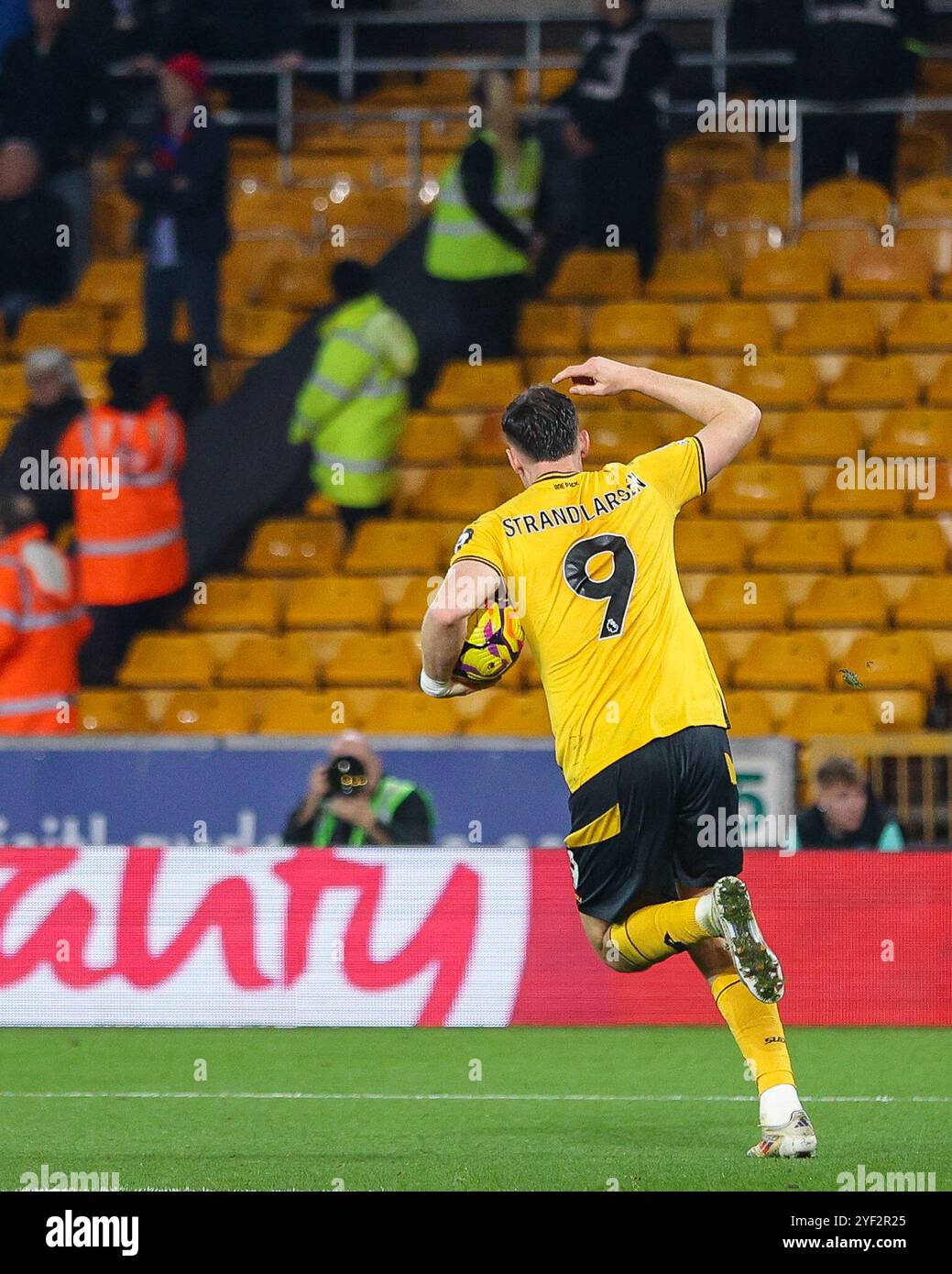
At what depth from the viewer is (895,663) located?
13.4 metres

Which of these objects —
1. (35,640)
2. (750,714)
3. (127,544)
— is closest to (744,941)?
(750,714)

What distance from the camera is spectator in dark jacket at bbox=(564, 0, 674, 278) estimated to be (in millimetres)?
14766

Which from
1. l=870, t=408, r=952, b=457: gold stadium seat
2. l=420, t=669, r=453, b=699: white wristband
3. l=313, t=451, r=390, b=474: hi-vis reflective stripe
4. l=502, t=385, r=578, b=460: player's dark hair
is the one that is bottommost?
l=420, t=669, r=453, b=699: white wristband

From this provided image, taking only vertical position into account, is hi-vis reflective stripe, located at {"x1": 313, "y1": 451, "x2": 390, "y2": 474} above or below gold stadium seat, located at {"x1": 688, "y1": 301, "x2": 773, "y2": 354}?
below

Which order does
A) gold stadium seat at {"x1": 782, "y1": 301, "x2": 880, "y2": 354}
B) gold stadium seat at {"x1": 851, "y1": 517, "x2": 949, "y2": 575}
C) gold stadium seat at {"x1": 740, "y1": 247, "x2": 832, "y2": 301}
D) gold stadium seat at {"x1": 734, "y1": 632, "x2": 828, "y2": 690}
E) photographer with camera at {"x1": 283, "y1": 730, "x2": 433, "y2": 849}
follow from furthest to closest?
gold stadium seat at {"x1": 740, "y1": 247, "x2": 832, "y2": 301} < gold stadium seat at {"x1": 782, "y1": 301, "x2": 880, "y2": 354} < gold stadium seat at {"x1": 851, "y1": 517, "x2": 949, "y2": 575} < gold stadium seat at {"x1": 734, "y1": 632, "x2": 828, "y2": 690} < photographer with camera at {"x1": 283, "y1": 730, "x2": 433, "y2": 849}

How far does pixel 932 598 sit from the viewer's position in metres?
13.8

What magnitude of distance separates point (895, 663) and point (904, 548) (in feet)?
3.37

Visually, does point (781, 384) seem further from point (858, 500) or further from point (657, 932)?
point (657, 932)

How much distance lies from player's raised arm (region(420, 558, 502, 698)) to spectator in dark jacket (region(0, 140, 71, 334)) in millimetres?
10756

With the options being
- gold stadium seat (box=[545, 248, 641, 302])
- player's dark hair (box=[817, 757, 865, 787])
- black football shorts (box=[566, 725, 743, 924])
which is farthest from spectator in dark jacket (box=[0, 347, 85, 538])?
black football shorts (box=[566, 725, 743, 924])

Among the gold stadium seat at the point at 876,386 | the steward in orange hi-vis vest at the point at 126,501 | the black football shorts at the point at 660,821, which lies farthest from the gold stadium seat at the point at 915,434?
the black football shorts at the point at 660,821

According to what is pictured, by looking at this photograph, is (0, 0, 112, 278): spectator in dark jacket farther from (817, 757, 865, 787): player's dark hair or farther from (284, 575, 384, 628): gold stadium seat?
(817, 757, 865, 787): player's dark hair

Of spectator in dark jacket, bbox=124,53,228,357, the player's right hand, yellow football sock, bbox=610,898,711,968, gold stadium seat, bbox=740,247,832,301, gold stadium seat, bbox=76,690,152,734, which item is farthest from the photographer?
gold stadium seat, bbox=740,247,832,301

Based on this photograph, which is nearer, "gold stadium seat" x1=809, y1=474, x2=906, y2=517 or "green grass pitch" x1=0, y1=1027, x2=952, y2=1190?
"green grass pitch" x1=0, y1=1027, x2=952, y2=1190
